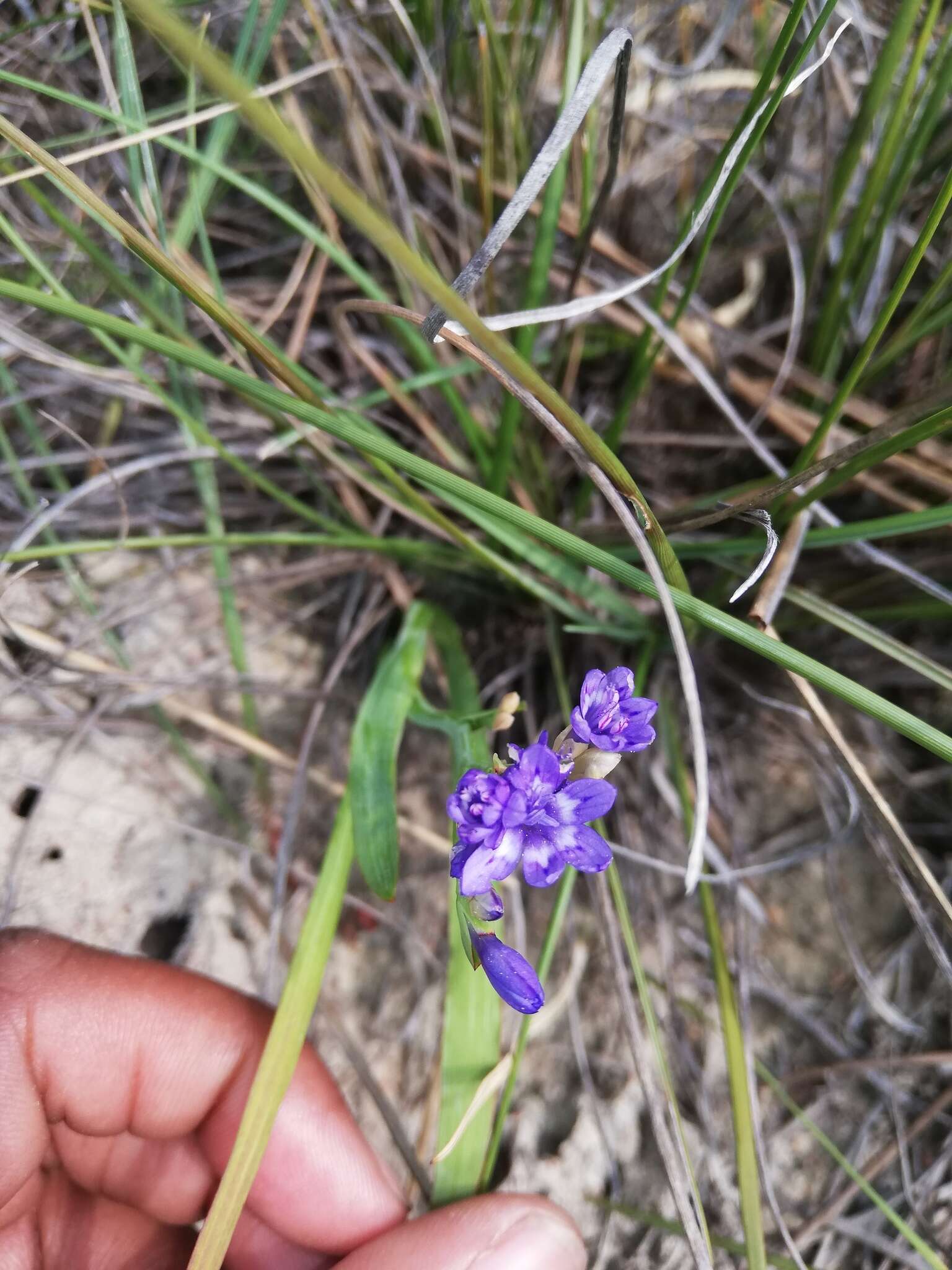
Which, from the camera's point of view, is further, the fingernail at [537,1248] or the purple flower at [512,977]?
the fingernail at [537,1248]

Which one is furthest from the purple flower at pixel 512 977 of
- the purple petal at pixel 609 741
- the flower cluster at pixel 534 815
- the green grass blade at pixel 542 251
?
the green grass blade at pixel 542 251

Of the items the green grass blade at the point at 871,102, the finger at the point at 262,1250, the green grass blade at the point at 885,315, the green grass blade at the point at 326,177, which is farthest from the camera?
the finger at the point at 262,1250

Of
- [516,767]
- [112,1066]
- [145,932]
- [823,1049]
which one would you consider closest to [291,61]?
Result: [516,767]

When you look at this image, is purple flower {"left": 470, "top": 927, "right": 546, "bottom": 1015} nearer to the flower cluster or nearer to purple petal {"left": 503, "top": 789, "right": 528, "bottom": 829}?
the flower cluster

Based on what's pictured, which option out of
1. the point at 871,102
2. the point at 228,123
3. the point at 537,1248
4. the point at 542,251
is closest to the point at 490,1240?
the point at 537,1248

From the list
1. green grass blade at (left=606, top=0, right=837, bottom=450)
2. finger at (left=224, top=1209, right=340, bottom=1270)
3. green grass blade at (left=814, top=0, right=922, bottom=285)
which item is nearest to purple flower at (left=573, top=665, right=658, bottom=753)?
green grass blade at (left=606, top=0, right=837, bottom=450)

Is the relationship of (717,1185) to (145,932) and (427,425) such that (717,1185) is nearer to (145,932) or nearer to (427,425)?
(145,932)

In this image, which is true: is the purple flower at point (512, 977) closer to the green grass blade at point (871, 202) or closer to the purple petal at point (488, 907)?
the purple petal at point (488, 907)
